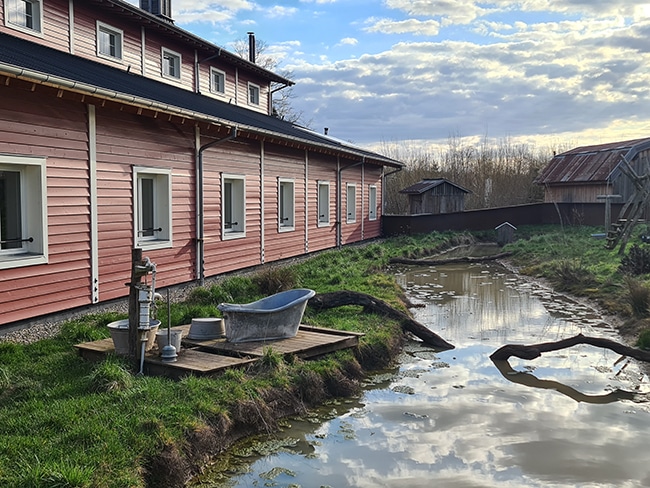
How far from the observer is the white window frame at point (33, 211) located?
811 centimetres

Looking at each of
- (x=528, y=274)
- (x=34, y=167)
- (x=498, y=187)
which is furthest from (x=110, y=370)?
(x=498, y=187)

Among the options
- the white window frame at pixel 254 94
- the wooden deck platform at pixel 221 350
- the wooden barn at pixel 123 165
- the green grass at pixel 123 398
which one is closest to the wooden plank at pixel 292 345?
the wooden deck platform at pixel 221 350

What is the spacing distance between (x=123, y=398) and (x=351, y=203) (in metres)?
16.7

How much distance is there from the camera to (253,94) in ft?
67.9

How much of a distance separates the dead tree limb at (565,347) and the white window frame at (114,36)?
32.8 feet

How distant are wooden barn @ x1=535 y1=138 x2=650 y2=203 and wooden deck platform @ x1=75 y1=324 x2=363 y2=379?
2324cm

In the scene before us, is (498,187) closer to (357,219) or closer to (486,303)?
(357,219)

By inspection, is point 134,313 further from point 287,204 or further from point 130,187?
point 287,204

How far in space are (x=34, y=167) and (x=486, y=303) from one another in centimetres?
869

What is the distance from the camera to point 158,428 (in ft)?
16.5

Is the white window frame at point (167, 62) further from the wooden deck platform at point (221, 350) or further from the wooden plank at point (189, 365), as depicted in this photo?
the wooden plank at point (189, 365)

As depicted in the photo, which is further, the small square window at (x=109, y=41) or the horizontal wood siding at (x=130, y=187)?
the small square window at (x=109, y=41)

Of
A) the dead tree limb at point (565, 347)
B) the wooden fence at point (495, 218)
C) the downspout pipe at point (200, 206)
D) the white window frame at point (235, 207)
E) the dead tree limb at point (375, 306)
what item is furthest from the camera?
the wooden fence at point (495, 218)

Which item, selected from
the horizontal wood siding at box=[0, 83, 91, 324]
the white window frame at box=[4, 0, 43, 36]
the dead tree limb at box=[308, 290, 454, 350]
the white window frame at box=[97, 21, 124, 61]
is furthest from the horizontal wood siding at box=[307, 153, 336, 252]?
the horizontal wood siding at box=[0, 83, 91, 324]
